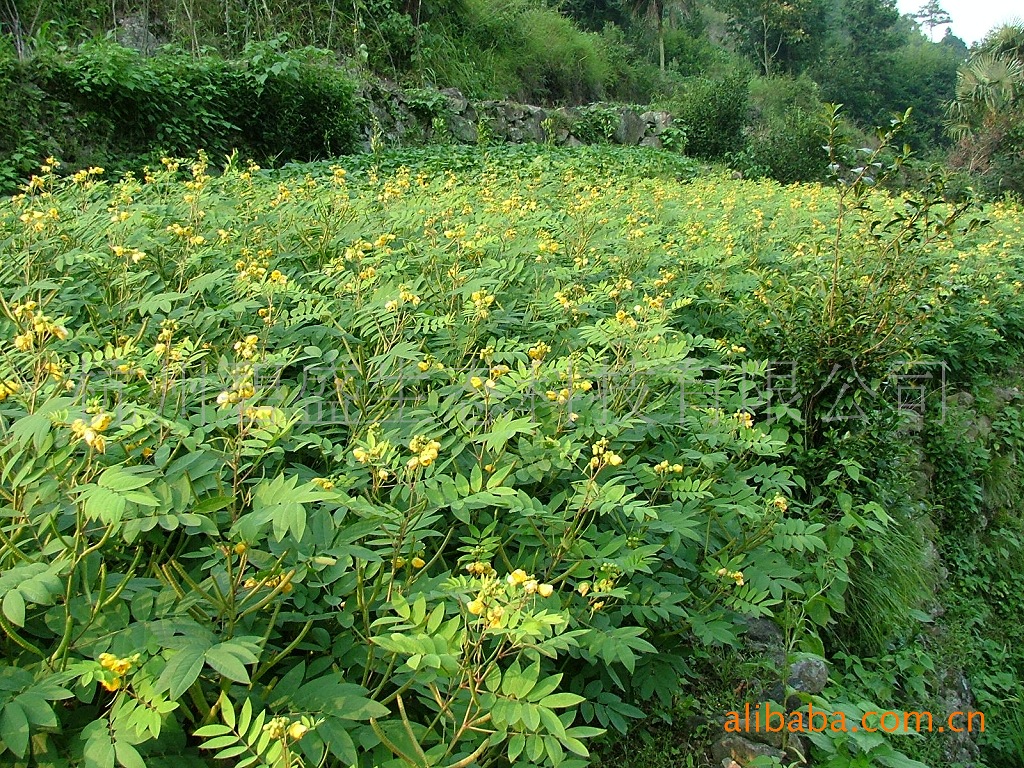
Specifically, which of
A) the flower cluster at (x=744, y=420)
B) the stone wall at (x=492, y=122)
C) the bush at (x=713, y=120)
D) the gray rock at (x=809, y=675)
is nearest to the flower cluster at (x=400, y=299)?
the flower cluster at (x=744, y=420)

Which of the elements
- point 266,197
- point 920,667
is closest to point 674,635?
point 920,667

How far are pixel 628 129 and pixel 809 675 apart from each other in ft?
47.6

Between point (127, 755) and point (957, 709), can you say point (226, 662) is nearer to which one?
point (127, 755)

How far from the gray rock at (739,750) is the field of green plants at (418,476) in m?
0.18

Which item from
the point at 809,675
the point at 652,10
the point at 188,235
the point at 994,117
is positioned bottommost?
the point at 809,675

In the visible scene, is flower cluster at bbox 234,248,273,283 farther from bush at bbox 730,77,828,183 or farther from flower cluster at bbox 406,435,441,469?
bush at bbox 730,77,828,183

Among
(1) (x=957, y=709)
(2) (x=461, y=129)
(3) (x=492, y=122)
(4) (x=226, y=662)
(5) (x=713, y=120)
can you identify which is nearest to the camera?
(4) (x=226, y=662)

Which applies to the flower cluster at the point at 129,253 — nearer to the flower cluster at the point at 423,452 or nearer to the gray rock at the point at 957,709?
the flower cluster at the point at 423,452

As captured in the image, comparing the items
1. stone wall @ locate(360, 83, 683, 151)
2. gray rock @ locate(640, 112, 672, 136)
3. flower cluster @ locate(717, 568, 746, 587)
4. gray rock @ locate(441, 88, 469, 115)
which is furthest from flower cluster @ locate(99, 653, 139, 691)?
gray rock @ locate(640, 112, 672, 136)

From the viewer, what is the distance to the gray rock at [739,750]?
1.91m

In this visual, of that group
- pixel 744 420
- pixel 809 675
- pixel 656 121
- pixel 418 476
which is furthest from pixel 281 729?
pixel 656 121

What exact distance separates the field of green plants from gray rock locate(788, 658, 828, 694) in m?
0.07

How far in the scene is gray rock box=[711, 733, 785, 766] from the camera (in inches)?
75.3

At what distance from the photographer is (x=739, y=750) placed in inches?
75.7
